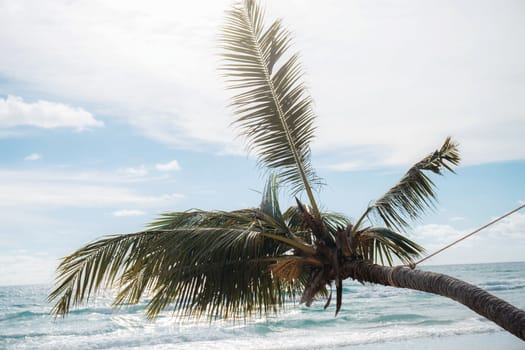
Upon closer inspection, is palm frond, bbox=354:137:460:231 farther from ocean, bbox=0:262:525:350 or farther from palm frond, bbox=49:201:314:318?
ocean, bbox=0:262:525:350

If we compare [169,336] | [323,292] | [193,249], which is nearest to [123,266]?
[193,249]

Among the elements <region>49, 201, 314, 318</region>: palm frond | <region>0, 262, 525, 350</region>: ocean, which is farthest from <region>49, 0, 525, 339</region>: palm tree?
<region>0, 262, 525, 350</region>: ocean

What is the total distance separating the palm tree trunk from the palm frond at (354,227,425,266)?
0.71m

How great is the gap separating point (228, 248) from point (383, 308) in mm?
21225

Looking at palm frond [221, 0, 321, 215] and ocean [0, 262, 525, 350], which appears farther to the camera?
ocean [0, 262, 525, 350]

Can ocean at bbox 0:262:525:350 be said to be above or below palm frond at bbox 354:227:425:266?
below

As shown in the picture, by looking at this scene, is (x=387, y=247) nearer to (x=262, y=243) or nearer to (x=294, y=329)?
(x=262, y=243)

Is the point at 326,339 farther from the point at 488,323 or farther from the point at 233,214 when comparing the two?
the point at 233,214

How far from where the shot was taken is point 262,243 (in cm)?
638

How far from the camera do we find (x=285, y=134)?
745 cm

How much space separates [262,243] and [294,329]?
15.2m

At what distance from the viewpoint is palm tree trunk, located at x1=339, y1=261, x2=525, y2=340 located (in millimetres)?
3879

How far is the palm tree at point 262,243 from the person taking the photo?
591 cm

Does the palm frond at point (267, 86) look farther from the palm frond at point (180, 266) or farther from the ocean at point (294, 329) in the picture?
the ocean at point (294, 329)
